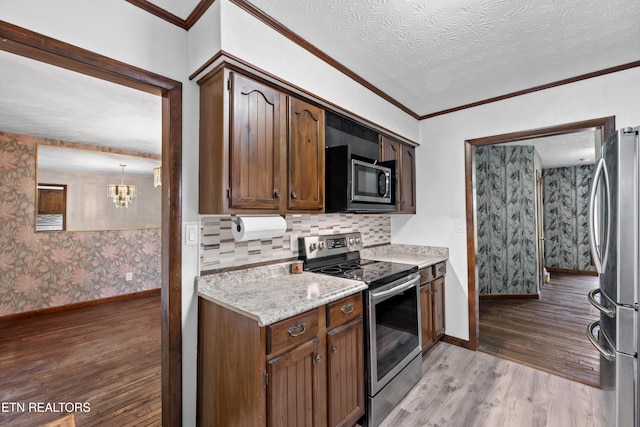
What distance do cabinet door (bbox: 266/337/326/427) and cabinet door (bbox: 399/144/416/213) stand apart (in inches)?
75.3

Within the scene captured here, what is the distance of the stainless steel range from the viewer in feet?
6.01

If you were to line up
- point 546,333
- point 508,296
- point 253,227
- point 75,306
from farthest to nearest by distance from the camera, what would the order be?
point 508,296, point 75,306, point 546,333, point 253,227

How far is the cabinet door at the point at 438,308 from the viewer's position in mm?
2783

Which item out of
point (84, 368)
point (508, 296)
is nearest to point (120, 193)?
point (84, 368)

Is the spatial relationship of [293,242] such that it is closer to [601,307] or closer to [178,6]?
[178,6]

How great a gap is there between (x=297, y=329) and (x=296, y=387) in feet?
0.92

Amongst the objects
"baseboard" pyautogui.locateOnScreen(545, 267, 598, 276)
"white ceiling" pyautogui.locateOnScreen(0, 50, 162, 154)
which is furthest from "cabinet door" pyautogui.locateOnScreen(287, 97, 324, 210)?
"baseboard" pyautogui.locateOnScreen(545, 267, 598, 276)

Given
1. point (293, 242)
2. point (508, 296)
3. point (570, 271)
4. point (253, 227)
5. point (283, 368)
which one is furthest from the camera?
Result: point (570, 271)

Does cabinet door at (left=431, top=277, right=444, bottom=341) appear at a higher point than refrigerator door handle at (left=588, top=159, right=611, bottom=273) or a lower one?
lower

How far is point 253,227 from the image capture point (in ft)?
5.74

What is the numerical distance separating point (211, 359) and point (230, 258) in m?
0.59

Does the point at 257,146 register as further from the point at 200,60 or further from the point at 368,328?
the point at 368,328

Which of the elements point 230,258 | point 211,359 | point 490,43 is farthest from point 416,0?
point 211,359

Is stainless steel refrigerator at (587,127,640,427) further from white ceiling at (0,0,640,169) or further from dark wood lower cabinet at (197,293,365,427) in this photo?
dark wood lower cabinet at (197,293,365,427)
